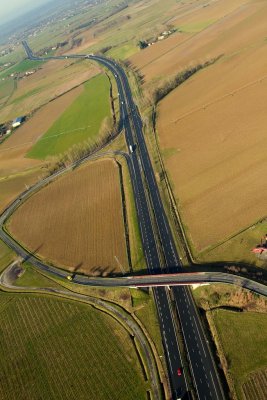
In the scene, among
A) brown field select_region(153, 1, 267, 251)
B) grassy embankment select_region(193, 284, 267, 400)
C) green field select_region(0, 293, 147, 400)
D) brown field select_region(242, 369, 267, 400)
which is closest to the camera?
brown field select_region(242, 369, 267, 400)

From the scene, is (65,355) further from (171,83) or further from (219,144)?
(171,83)

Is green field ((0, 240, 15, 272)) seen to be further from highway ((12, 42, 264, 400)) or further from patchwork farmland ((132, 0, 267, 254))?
patchwork farmland ((132, 0, 267, 254))

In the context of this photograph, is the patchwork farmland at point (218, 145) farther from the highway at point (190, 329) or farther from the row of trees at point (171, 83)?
the highway at point (190, 329)

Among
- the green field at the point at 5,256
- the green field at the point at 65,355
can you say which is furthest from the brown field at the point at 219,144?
the green field at the point at 5,256

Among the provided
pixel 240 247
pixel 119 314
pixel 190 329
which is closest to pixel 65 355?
pixel 119 314

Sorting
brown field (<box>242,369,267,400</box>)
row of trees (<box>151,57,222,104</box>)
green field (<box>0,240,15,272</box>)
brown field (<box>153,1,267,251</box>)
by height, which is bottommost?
brown field (<box>242,369,267,400</box>)

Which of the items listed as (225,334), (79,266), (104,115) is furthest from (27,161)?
(225,334)

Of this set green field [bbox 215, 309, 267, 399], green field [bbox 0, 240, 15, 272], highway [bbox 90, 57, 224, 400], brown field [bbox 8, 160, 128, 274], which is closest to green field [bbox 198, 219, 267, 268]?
highway [bbox 90, 57, 224, 400]

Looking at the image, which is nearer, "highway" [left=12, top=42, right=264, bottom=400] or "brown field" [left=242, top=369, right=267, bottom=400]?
"brown field" [left=242, top=369, right=267, bottom=400]

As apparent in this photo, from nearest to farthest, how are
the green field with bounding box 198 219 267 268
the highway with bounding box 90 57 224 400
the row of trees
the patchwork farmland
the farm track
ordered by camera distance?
the highway with bounding box 90 57 224 400
the farm track
the green field with bounding box 198 219 267 268
the patchwork farmland
the row of trees
